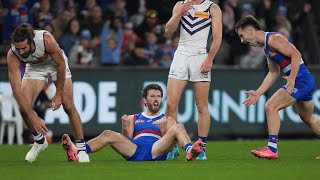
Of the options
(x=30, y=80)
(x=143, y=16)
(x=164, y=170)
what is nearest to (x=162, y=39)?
(x=143, y=16)

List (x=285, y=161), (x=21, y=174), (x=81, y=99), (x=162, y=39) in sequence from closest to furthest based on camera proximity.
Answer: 1. (x=21, y=174)
2. (x=285, y=161)
3. (x=81, y=99)
4. (x=162, y=39)

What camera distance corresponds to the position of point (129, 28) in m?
23.1

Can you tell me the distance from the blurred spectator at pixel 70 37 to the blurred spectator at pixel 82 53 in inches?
4.6

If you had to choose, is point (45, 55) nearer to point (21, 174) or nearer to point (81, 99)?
point (21, 174)

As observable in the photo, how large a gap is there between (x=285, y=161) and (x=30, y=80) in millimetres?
3807

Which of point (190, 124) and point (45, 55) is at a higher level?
point (45, 55)

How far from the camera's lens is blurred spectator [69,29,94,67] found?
73.1 ft

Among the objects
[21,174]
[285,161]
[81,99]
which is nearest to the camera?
[21,174]

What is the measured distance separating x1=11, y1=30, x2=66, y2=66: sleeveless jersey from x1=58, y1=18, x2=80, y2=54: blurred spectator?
7902mm

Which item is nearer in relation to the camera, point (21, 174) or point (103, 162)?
point (21, 174)

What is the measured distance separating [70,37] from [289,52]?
29.9ft

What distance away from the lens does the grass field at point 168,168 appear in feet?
38.5

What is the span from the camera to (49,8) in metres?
23.4

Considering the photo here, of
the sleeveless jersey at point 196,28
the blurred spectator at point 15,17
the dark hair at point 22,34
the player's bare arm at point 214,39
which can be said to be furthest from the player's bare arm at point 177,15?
the blurred spectator at point 15,17
